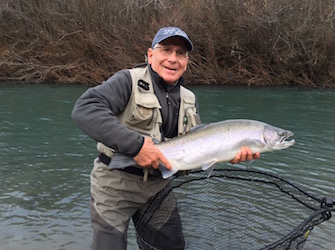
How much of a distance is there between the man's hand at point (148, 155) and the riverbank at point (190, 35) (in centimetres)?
1970

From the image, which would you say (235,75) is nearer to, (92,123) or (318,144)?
(318,144)

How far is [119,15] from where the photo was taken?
81.4 ft

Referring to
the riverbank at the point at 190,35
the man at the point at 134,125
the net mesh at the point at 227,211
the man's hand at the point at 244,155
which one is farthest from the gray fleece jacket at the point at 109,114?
the riverbank at the point at 190,35

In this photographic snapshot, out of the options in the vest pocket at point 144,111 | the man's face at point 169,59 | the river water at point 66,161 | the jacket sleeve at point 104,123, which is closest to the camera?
the jacket sleeve at point 104,123

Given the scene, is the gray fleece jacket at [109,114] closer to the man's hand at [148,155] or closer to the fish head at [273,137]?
the man's hand at [148,155]

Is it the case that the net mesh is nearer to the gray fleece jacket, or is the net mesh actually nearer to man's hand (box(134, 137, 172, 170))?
man's hand (box(134, 137, 172, 170))

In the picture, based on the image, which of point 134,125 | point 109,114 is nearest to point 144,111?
point 134,125

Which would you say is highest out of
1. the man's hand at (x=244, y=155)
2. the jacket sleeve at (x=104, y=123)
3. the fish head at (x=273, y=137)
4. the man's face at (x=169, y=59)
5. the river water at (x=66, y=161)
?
the man's face at (x=169, y=59)

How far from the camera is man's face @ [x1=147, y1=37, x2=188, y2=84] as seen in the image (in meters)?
3.05

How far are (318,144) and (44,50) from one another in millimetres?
19721

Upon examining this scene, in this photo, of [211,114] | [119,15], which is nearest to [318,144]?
[211,114]

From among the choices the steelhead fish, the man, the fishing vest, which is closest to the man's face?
the man

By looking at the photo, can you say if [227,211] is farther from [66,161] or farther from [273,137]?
[66,161]

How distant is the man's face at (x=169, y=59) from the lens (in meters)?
3.05
